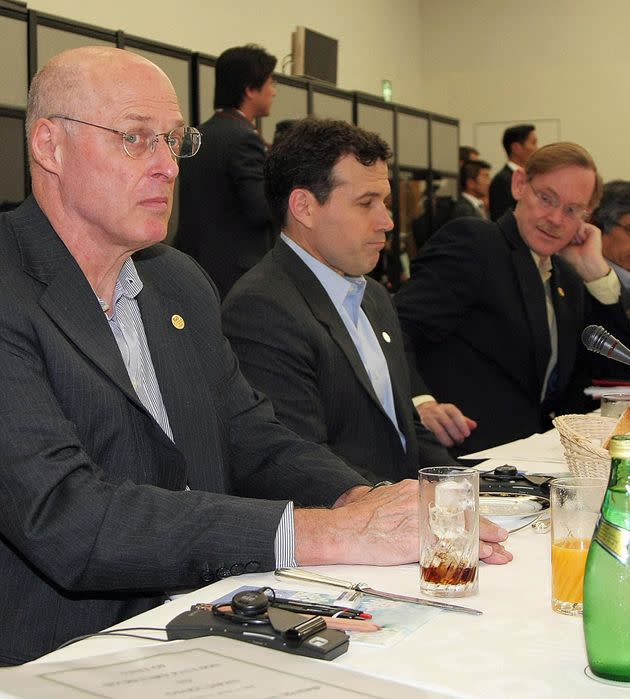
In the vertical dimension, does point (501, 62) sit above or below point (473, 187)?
above

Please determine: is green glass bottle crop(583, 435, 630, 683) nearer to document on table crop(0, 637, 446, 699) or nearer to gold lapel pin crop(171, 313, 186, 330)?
document on table crop(0, 637, 446, 699)

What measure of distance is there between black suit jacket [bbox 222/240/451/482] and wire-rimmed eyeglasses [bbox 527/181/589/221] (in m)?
1.17

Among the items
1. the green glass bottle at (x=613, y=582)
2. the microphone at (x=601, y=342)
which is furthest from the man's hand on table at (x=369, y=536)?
the microphone at (x=601, y=342)

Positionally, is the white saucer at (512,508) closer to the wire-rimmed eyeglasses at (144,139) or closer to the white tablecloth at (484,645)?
the white tablecloth at (484,645)

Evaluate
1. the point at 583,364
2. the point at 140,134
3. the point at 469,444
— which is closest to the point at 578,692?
the point at 140,134

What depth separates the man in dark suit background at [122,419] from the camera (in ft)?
4.74

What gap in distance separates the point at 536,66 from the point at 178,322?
1004cm

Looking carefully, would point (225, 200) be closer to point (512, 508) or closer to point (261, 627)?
point (512, 508)

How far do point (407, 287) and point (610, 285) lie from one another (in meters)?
0.72

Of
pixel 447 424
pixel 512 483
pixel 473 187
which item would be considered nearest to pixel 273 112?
pixel 473 187

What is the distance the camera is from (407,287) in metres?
3.47

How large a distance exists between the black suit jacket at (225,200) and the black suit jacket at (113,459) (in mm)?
2935

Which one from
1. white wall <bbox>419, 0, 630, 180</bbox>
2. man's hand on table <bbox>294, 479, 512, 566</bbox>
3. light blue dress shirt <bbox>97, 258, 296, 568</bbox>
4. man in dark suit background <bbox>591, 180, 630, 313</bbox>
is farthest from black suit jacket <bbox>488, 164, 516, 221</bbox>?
man's hand on table <bbox>294, 479, 512, 566</bbox>

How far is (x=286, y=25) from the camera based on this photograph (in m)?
8.82
